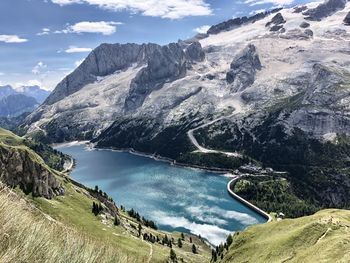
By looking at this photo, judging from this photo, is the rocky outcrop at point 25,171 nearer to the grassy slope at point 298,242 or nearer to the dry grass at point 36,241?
the grassy slope at point 298,242

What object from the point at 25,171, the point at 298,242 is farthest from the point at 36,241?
the point at 25,171

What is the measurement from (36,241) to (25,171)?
11572 centimetres

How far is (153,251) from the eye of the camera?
114688mm

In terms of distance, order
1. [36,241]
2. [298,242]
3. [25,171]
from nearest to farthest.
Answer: [36,241], [298,242], [25,171]

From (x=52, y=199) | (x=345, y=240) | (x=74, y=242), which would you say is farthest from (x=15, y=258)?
(x=52, y=199)

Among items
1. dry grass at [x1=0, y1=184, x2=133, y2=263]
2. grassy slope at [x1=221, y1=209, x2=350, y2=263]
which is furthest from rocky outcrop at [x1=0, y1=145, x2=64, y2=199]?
dry grass at [x1=0, y1=184, x2=133, y2=263]

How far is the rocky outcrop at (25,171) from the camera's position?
116 meters

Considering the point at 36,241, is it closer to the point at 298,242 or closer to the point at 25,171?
the point at 298,242

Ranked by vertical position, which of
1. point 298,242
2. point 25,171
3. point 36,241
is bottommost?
point 298,242

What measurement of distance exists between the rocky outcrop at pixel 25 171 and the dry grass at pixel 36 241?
107 meters

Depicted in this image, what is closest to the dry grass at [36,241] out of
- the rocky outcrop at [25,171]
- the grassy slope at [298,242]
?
the grassy slope at [298,242]

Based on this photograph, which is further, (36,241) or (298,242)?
(298,242)

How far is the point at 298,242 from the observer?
86.3 m

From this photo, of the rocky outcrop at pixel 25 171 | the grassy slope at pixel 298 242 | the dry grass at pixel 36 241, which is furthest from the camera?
the rocky outcrop at pixel 25 171
